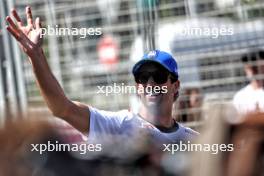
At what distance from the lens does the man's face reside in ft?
9.09

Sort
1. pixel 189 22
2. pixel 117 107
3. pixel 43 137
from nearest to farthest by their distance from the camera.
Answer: pixel 43 137, pixel 117 107, pixel 189 22

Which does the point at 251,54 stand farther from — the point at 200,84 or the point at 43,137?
the point at 43,137

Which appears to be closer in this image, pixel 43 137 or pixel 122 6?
pixel 43 137

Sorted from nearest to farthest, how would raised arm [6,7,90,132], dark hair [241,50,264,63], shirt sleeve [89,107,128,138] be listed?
1. raised arm [6,7,90,132]
2. shirt sleeve [89,107,128,138]
3. dark hair [241,50,264,63]

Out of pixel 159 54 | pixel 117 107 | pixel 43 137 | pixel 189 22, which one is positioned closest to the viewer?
pixel 43 137

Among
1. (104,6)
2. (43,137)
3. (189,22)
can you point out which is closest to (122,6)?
(104,6)

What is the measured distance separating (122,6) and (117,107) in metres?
0.59

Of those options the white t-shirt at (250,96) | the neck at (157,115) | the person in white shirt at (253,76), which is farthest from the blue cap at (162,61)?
the person in white shirt at (253,76)

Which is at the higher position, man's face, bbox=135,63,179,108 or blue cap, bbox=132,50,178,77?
blue cap, bbox=132,50,178,77

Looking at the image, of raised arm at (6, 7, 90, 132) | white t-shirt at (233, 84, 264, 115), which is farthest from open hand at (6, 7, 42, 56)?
white t-shirt at (233, 84, 264, 115)

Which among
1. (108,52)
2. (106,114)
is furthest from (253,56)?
(106,114)

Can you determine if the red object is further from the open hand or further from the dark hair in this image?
the open hand

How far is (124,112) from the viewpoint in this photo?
2.84 m

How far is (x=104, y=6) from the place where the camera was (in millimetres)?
3793
